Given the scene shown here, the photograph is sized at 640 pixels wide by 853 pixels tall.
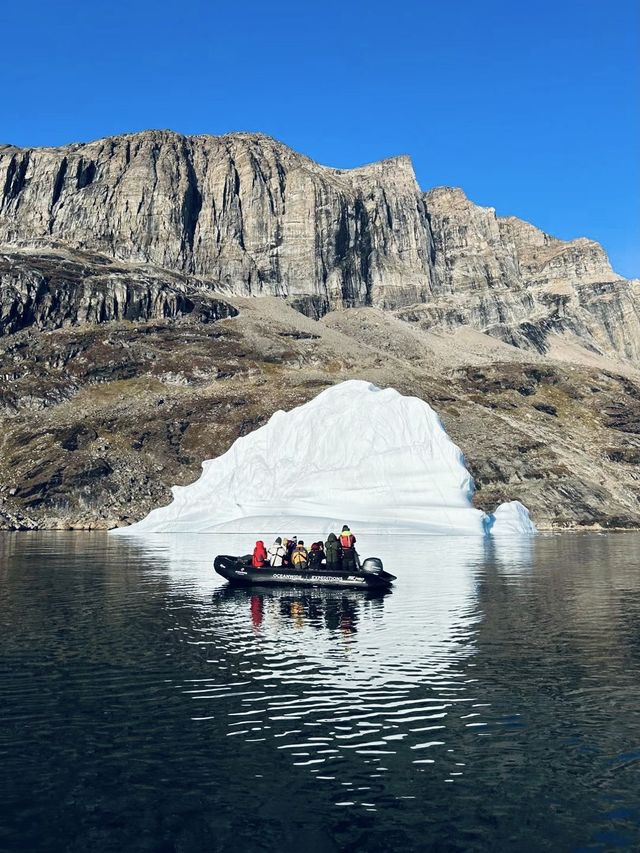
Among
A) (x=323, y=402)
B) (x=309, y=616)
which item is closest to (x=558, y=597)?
(x=309, y=616)

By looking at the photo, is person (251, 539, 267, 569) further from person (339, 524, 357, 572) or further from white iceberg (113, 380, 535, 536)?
white iceberg (113, 380, 535, 536)

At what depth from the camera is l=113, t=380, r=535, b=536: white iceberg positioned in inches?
3942

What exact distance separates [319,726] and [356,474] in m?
80.5

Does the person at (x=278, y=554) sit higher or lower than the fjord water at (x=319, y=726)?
higher

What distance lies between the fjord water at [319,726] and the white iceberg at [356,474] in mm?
52160

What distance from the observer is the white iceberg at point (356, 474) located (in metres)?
100

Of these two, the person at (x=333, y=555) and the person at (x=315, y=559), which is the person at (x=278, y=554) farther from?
the person at (x=333, y=555)

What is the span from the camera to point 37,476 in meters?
192

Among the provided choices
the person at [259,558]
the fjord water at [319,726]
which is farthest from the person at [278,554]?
the fjord water at [319,726]

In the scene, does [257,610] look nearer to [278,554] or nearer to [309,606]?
[309,606]

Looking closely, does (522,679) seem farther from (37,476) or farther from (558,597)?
(37,476)

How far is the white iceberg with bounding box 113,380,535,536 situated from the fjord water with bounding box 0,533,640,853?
52160 mm

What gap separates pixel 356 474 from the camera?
102875 millimetres

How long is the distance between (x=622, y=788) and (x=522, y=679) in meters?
10.2
